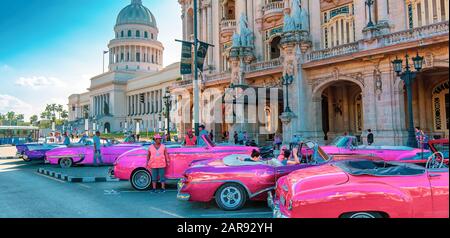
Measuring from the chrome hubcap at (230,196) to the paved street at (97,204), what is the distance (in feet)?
0.72

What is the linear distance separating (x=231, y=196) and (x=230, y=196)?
0.07ft

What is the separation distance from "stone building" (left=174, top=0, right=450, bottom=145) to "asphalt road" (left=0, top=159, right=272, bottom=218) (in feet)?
43.5

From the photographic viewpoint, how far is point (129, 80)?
89688 mm

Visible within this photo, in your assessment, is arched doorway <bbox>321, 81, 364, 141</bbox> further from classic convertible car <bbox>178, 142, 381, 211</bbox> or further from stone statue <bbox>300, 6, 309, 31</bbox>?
classic convertible car <bbox>178, 142, 381, 211</bbox>

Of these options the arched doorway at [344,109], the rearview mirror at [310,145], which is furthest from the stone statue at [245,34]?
the rearview mirror at [310,145]

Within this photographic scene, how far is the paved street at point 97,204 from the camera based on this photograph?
660cm

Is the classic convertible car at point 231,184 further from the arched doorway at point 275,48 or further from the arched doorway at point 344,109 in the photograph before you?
the arched doorway at point 275,48

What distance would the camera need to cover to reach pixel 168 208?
7227mm

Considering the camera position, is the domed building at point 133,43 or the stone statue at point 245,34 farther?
the domed building at point 133,43

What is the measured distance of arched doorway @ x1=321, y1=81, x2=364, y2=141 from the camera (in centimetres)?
2372

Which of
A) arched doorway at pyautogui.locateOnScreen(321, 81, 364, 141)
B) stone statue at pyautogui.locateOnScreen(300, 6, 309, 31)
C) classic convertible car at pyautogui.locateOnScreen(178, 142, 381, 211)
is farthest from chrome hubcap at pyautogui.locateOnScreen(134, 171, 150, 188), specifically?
stone statue at pyautogui.locateOnScreen(300, 6, 309, 31)

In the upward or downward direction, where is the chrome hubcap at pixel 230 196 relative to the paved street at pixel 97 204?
upward
